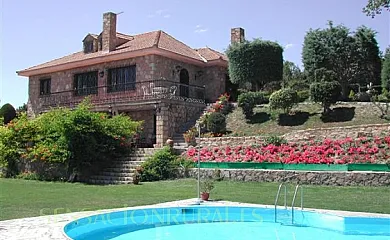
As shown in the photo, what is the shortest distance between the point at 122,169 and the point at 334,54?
59.3ft

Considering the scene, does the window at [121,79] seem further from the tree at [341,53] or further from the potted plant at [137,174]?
the tree at [341,53]

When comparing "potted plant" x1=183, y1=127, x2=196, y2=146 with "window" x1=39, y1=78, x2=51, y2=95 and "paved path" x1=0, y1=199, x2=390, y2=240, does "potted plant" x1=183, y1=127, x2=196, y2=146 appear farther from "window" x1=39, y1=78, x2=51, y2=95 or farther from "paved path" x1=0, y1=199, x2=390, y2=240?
"window" x1=39, y1=78, x2=51, y2=95

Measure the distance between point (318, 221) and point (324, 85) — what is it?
1279 centimetres

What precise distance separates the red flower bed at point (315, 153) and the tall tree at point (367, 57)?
593 inches

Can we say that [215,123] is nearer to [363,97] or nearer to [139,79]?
[139,79]

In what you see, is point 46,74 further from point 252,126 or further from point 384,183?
point 384,183

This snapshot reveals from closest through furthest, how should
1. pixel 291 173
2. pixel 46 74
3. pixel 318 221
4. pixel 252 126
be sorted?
pixel 318 221
pixel 291 173
pixel 252 126
pixel 46 74

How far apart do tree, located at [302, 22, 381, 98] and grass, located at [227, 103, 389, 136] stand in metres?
7.50

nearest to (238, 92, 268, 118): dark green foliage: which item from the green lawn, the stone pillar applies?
the stone pillar

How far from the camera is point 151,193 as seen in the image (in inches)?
590

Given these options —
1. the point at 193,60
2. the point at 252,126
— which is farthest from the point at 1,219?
the point at 193,60

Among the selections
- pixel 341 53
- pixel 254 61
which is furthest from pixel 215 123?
pixel 341 53

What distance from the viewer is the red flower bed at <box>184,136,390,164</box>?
1691 centimetres

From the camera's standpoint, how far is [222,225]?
11281 millimetres
